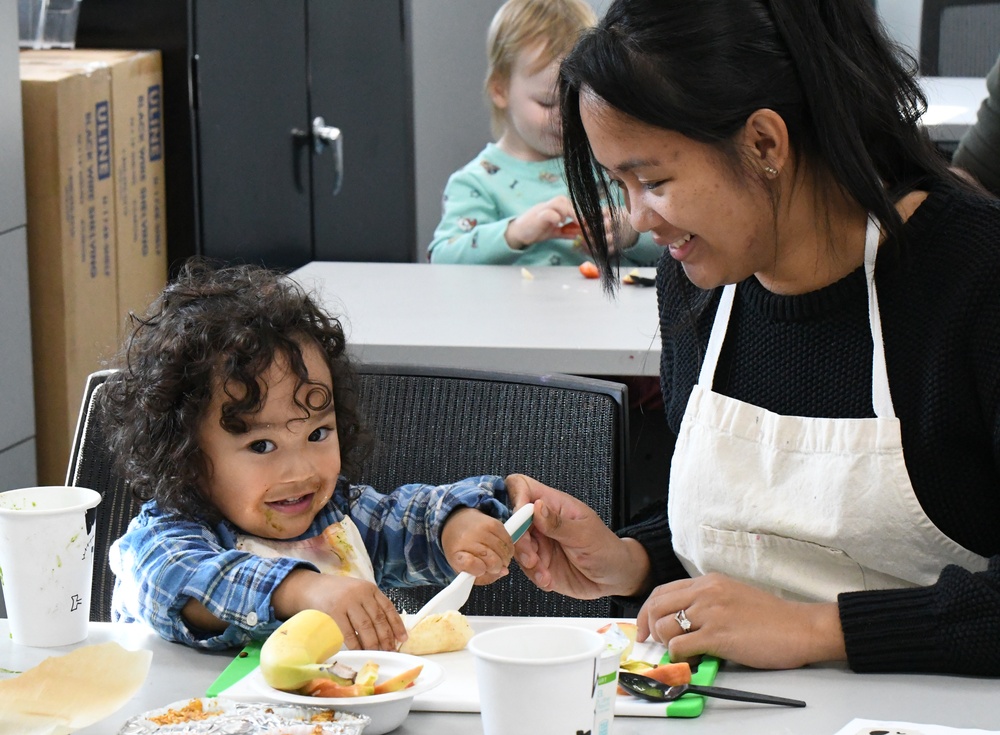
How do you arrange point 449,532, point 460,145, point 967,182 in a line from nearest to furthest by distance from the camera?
point 967,182 → point 449,532 → point 460,145

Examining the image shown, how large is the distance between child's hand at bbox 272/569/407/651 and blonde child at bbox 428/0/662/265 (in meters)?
1.73

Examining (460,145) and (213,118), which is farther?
(460,145)

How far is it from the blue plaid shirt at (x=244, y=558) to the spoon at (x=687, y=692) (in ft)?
1.05

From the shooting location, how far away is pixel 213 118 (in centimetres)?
408

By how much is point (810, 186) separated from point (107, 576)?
0.91 metres

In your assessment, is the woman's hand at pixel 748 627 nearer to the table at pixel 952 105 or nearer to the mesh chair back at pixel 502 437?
the mesh chair back at pixel 502 437

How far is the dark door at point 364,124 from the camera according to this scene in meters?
4.05

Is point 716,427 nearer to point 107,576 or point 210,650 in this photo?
point 210,650

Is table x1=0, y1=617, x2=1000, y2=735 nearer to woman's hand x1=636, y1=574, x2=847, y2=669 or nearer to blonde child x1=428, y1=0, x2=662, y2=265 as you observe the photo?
woman's hand x1=636, y1=574, x2=847, y2=669

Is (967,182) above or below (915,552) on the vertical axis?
above

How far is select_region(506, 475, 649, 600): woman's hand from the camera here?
1.36 m

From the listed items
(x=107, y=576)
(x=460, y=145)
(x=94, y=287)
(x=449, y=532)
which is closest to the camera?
(x=449, y=532)

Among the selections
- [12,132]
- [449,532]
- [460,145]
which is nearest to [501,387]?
[449,532]

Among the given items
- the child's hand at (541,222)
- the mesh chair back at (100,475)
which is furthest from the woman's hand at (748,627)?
the child's hand at (541,222)
